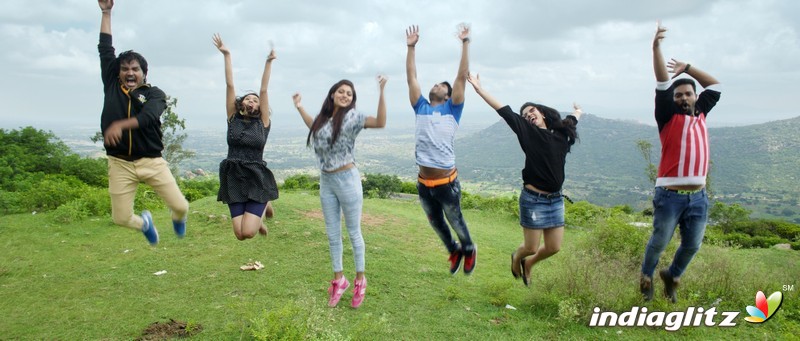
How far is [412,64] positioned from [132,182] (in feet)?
11.1

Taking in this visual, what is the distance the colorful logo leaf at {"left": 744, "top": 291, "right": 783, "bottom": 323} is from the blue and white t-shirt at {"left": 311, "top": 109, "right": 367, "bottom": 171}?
5.42 meters

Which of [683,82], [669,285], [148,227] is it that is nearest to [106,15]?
[148,227]

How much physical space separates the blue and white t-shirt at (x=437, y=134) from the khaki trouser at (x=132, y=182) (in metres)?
2.78

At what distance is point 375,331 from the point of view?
5195 mm

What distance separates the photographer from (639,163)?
114m

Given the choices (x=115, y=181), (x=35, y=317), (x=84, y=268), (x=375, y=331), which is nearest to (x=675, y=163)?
(x=375, y=331)

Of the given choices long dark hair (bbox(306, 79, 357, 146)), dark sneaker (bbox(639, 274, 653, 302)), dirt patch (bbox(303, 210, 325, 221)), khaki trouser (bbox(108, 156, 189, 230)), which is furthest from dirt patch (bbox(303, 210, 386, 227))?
dark sneaker (bbox(639, 274, 653, 302))

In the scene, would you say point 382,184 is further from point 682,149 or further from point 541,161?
point 682,149

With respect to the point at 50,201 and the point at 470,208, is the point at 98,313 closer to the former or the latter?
the point at 50,201

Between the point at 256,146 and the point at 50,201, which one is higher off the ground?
the point at 256,146

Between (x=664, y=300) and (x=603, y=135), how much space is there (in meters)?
120

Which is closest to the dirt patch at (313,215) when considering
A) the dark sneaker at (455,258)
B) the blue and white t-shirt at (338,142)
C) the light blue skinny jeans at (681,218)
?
the dark sneaker at (455,258)

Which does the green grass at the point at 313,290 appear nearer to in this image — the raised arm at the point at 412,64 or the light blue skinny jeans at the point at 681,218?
the light blue skinny jeans at the point at 681,218

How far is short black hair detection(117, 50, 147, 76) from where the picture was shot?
5004 mm
